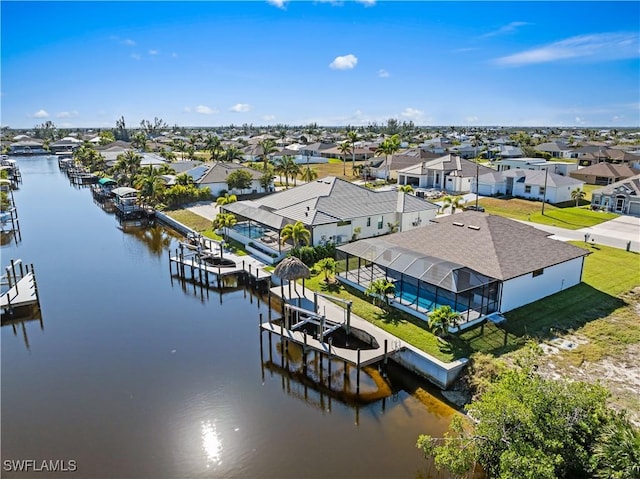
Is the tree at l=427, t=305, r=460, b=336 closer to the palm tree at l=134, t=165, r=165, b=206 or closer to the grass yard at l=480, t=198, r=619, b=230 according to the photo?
the grass yard at l=480, t=198, r=619, b=230

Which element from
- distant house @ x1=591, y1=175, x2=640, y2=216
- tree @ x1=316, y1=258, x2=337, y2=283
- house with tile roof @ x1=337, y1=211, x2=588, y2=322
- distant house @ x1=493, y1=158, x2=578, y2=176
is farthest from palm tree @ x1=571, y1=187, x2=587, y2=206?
tree @ x1=316, y1=258, x2=337, y2=283

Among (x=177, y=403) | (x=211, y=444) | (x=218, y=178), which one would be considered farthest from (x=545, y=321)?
(x=218, y=178)

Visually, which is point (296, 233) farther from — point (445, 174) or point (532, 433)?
point (445, 174)

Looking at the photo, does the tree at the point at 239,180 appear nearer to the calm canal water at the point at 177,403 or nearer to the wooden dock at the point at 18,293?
the calm canal water at the point at 177,403

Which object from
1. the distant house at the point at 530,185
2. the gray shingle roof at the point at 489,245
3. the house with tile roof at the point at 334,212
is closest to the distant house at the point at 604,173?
the distant house at the point at 530,185

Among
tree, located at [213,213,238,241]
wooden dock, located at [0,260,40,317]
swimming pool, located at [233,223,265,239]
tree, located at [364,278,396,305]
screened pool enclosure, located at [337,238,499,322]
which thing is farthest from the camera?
tree, located at [213,213,238,241]
